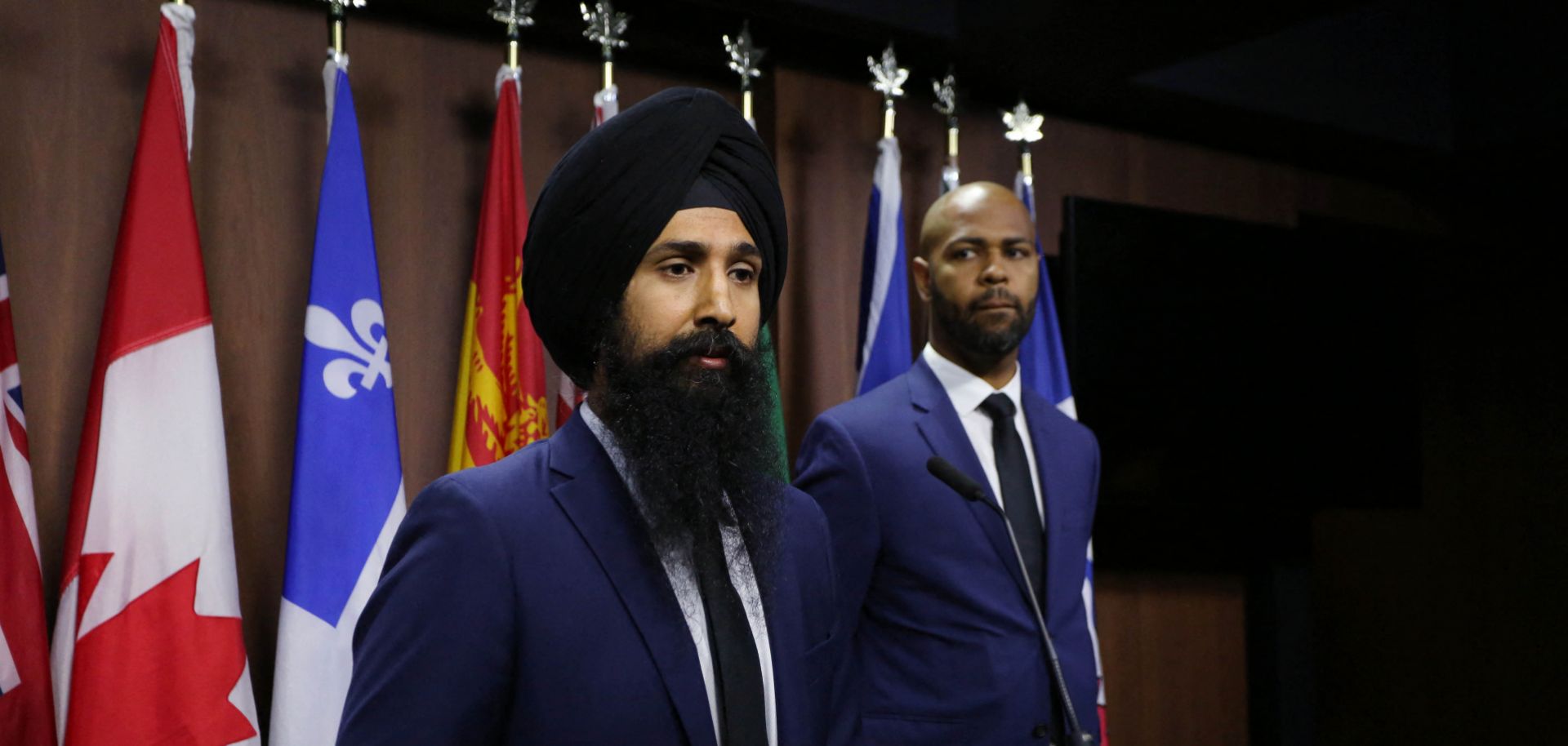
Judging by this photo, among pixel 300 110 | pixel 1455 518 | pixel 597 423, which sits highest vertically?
pixel 300 110

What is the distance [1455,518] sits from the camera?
524cm

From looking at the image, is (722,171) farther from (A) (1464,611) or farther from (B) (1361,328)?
(A) (1464,611)

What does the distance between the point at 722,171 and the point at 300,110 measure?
72.9 inches

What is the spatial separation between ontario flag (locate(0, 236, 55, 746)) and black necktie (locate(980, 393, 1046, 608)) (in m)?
1.74

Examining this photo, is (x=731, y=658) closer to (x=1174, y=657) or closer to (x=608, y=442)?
(x=608, y=442)

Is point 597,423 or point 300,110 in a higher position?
point 300,110

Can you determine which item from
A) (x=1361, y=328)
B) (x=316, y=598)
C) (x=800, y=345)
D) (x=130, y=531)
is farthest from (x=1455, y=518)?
(x=130, y=531)

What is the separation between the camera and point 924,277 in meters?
2.86

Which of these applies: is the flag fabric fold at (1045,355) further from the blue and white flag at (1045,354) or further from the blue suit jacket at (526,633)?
the blue suit jacket at (526,633)

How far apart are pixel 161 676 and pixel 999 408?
1.64 meters

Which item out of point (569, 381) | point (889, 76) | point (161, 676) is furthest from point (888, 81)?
point (161, 676)

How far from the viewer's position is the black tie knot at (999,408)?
2592 mm

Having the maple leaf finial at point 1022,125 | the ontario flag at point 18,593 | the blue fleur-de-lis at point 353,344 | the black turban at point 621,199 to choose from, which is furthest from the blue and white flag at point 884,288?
the black turban at point 621,199

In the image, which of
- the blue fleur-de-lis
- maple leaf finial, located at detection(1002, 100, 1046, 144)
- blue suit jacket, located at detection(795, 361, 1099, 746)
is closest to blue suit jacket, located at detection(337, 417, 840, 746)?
blue suit jacket, located at detection(795, 361, 1099, 746)
